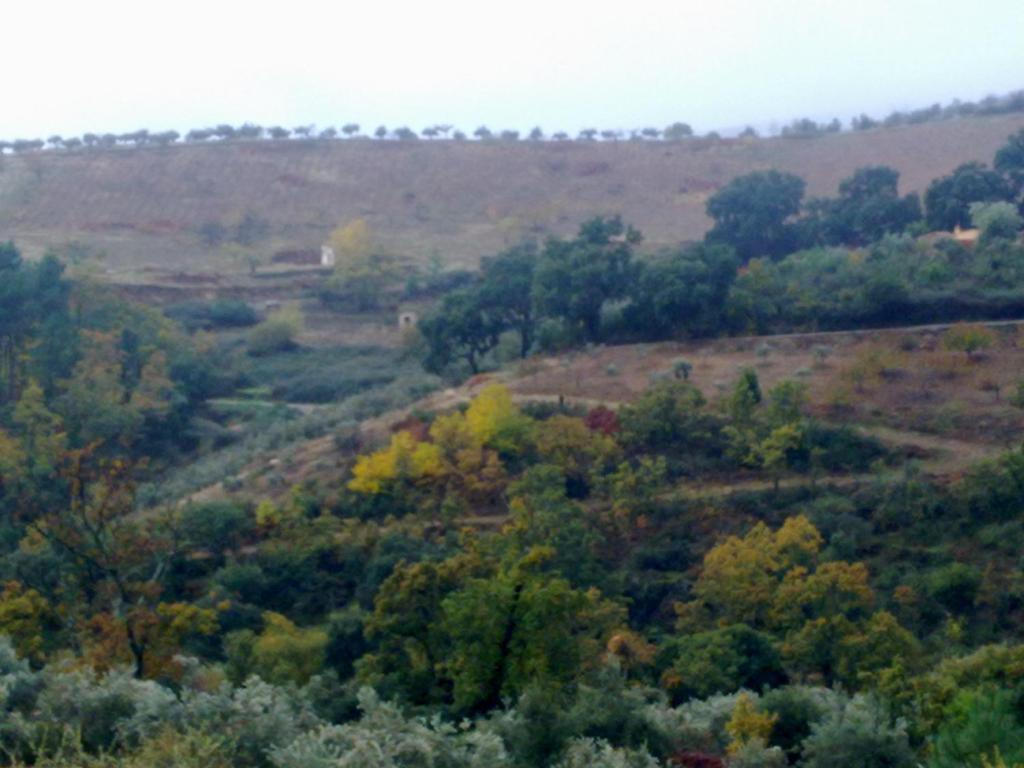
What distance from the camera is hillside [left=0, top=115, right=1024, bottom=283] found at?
48062 millimetres

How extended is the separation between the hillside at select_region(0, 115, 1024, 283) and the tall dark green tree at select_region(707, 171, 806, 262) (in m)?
7.42

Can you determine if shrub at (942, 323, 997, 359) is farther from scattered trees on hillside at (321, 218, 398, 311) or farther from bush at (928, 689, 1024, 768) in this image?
scattered trees on hillside at (321, 218, 398, 311)

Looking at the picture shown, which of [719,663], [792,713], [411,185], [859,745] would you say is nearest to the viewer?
[859,745]

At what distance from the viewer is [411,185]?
179 ft

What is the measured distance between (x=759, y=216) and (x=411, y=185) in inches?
831

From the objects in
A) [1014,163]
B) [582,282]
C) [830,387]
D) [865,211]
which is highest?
[1014,163]

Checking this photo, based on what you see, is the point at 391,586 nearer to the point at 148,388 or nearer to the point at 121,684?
the point at 121,684

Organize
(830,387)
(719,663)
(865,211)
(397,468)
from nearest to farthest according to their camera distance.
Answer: (719,663) → (397,468) → (830,387) → (865,211)

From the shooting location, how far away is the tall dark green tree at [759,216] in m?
37.2

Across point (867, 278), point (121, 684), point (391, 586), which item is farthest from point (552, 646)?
point (867, 278)

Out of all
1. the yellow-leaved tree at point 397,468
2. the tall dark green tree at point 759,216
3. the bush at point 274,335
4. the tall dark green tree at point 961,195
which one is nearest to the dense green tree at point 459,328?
the yellow-leaved tree at point 397,468

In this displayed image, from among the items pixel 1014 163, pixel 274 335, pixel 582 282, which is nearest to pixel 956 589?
pixel 582 282

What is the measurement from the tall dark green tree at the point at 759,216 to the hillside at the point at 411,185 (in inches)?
292

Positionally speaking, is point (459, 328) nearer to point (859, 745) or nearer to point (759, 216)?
point (759, 216)
